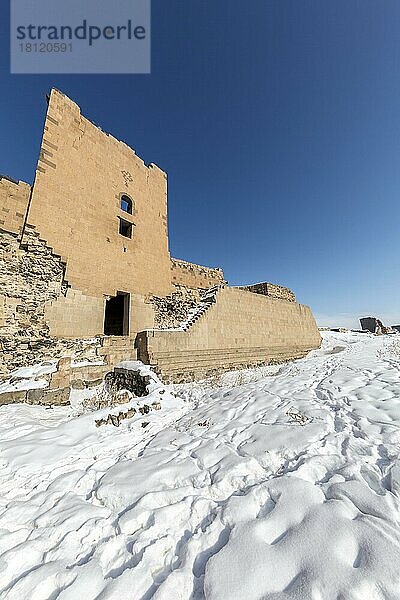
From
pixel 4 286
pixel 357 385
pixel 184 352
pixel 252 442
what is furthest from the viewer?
pixel 184 352

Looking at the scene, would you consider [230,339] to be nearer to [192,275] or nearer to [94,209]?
[192,275]

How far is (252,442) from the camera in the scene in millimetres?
2957

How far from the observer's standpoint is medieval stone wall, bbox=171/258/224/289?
1269 cm

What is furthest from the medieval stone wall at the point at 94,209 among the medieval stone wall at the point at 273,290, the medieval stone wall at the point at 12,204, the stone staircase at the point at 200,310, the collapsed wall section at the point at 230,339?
the medieval stone wall at the point at 273,290

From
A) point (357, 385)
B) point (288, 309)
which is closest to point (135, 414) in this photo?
point (357, 385)

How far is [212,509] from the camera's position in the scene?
1980 millimetres

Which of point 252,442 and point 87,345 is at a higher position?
point 87,345

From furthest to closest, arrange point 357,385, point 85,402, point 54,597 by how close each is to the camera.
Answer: point 85,402 < point 357,385 < point 54,597

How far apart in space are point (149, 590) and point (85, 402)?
5.52m

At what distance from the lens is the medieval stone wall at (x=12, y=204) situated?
7.61 metres

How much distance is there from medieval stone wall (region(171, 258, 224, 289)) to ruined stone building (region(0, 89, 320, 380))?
6cm

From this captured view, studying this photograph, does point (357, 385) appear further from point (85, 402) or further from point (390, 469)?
point (85, 402)

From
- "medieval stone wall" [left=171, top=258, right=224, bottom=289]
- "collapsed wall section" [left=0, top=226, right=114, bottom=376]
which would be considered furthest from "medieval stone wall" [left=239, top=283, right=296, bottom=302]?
"collapsed wall section" [left=0, top=226, right=114, bottom=376]

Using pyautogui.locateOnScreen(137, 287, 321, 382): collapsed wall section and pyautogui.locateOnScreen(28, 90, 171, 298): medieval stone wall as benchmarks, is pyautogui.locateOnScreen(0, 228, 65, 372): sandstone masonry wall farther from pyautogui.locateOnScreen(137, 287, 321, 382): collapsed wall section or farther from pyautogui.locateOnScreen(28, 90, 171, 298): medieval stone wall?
pyautogui.locateOnScreen(137, 287, 321, 382): collapsed wall section
